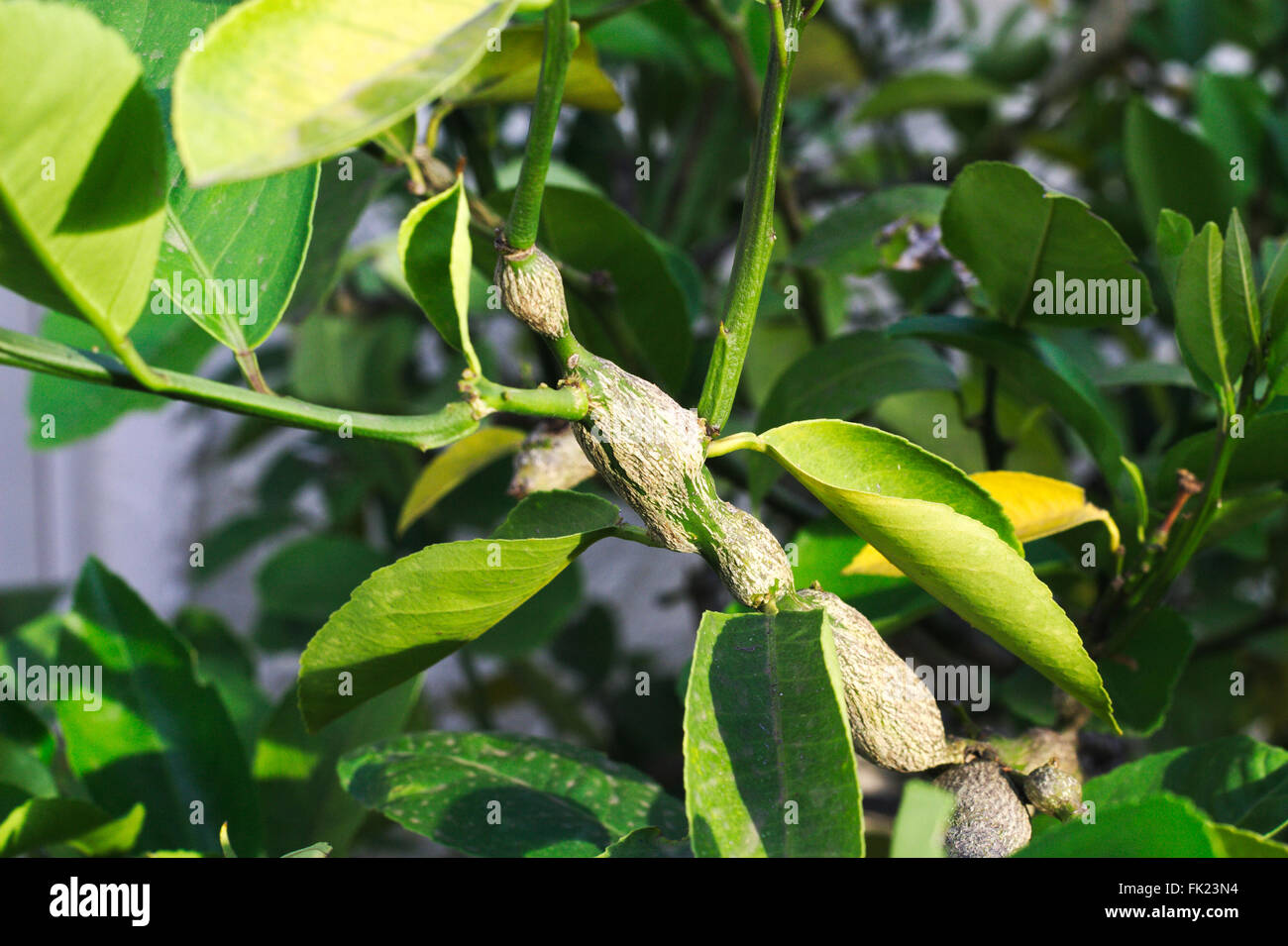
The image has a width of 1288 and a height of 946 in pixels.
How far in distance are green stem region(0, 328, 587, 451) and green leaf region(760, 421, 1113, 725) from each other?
70 mm

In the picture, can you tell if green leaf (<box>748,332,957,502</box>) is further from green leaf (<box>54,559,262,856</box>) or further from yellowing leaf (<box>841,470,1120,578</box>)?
green leaf (<box>54,559,262,856</box>)

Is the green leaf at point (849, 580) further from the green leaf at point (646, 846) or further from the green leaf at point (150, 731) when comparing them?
the green leaf at point (150, 731)

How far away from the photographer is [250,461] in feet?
5.45

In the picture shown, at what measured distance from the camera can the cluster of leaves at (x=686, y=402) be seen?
19cm

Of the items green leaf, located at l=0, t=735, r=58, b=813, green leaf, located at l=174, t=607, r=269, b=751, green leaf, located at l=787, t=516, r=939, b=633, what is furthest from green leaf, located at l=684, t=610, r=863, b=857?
green leaf, located at l=174, t=607, r=269, b=751

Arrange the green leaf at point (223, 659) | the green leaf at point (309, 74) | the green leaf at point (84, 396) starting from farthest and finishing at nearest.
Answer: the green leaf at point (223, 659), the green leaf at point (84, 396), the green leaf at point (309, 74)

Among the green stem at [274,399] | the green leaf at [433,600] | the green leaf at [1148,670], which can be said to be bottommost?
the green leaf at [1148,670]

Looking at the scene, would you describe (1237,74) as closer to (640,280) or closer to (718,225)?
(718,225)

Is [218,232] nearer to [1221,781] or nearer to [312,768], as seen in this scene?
[312,768]

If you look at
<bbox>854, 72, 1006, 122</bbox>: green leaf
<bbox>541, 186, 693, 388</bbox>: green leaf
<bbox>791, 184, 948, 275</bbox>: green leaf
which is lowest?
<bbox>541, 186, 693, 388</bbox>: green leaf

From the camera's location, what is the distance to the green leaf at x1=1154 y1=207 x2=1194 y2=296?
0.94 feet

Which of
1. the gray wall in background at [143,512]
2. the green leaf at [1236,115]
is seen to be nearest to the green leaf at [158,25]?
the green leaf at [1236,115]

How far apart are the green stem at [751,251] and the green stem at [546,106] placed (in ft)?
0.17

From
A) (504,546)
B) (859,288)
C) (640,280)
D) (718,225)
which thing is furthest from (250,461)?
(504,546)
